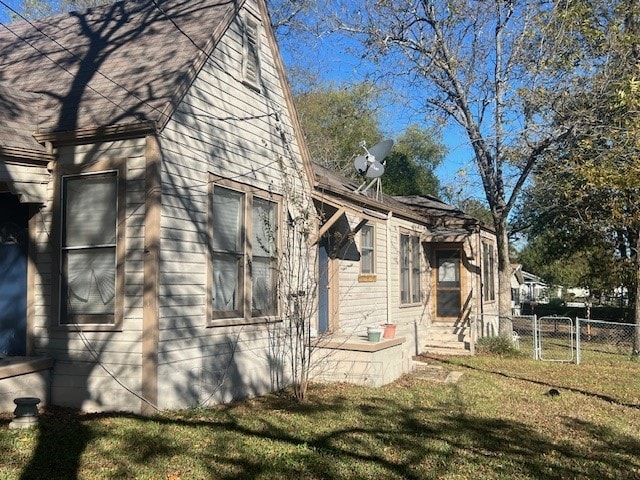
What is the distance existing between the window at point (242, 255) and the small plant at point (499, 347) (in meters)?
7.41

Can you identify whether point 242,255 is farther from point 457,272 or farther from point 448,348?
point 457,272

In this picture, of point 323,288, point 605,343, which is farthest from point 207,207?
point 605,343

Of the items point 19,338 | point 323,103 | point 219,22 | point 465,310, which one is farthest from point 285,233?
point 323,103

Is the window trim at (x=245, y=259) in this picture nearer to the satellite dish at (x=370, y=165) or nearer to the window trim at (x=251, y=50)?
the window trim at (x=251, y=50)

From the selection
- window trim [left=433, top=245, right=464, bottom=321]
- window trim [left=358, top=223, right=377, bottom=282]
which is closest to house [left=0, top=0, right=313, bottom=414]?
window trim [left=358, top=223, right=377, bottom=282]

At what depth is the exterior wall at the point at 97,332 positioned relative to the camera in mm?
6969

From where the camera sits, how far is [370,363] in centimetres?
1000

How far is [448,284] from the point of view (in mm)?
17344

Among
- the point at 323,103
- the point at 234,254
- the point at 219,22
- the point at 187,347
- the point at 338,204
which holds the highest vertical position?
the point at 323,103

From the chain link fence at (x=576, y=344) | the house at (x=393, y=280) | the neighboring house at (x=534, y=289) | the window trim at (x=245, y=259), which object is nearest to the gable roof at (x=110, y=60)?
the window trim at (x=245, y=259)

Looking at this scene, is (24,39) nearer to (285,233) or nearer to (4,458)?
(285,233)

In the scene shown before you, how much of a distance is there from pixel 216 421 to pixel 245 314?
2.05 m

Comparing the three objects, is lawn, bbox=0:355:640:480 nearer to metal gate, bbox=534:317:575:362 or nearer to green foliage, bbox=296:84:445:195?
metal gate, bbox=534:317:575:362

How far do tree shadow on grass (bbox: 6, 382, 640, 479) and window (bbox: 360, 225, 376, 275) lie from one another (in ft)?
18.2
